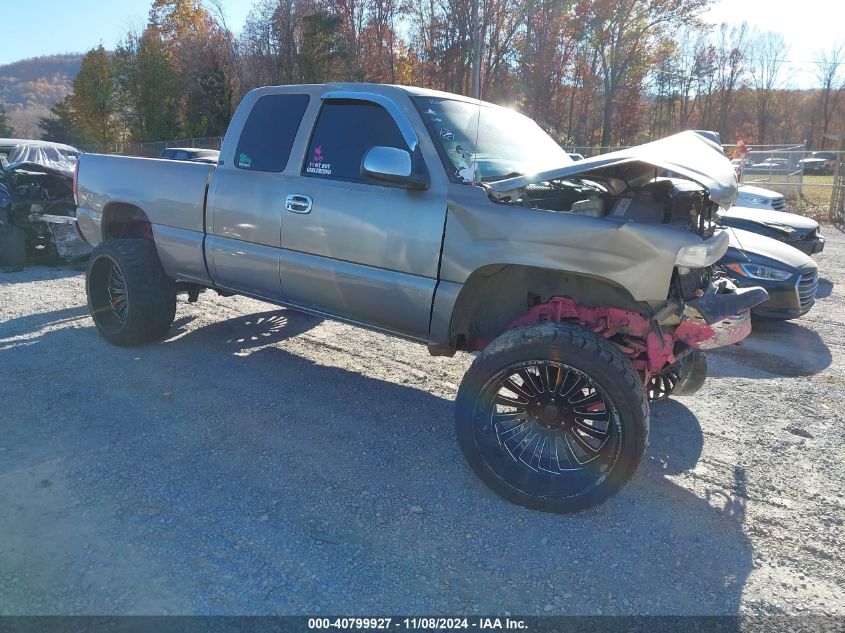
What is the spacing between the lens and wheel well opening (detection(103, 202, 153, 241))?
555 centimetres

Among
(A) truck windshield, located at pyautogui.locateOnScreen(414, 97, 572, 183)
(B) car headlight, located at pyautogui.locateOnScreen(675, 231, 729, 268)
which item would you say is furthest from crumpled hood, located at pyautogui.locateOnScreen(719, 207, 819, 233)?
(B) car headlight, located at pyautogui.locateOnScreen(675, 231, 729, 268)

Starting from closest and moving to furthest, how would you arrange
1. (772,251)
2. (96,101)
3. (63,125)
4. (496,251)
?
(496,251)
(772,251)
(96,101)
(63,125)

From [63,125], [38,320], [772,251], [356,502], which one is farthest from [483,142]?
[63,125]

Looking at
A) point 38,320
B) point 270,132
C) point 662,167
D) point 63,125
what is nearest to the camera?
point 662,167

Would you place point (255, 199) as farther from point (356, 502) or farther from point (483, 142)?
point (356, 502)

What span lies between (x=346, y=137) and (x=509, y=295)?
153 centimetres

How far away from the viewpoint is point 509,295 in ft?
12.5

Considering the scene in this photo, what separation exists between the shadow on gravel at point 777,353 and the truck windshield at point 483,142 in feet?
8.41

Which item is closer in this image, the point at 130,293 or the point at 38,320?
the point at 130,293

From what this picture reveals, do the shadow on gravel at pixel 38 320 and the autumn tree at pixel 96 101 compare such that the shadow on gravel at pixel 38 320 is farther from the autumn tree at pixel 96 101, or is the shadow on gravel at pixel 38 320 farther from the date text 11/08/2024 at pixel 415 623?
the autumn tree at pixel 96 101

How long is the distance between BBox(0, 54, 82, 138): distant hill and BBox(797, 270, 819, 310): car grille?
112278 millimetres

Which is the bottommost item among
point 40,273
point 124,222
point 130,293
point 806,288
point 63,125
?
point 40,273

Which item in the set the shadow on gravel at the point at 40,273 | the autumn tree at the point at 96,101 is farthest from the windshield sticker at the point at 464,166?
the autumn tree at the point at 96,101

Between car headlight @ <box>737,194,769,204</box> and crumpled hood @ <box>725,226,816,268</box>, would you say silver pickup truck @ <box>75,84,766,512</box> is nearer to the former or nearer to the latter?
crumpled hood @ <box>725,226,816,268</box>
